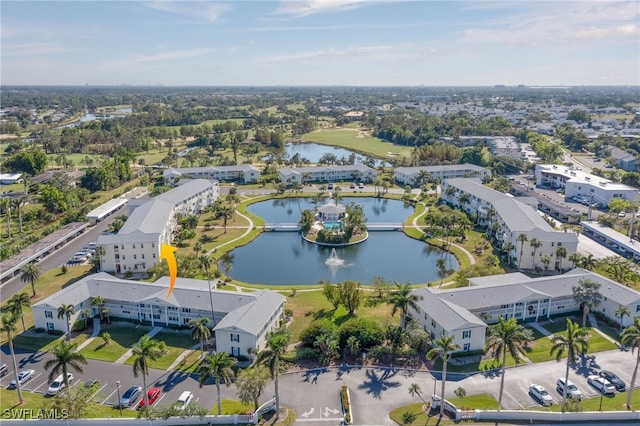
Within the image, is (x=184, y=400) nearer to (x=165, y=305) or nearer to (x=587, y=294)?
(x=165, y=305)

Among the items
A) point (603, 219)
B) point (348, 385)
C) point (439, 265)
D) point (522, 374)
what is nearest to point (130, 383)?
point (348, 385)

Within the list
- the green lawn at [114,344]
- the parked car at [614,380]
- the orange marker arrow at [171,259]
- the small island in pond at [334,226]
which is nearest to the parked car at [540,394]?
the parked car at [614,380]

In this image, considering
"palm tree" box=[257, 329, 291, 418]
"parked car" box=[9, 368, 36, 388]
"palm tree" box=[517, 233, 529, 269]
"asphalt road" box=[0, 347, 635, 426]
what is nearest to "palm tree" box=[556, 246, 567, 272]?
"palm tree" box=[517, 233, 529, 269]

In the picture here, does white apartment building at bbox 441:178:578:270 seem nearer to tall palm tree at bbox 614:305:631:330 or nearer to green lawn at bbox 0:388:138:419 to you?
tall palm tree at bbox 614:305:631:330

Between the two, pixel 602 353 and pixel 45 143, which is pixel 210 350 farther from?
pixel 45 143

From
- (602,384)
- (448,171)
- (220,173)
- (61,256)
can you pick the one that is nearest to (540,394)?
(602,384)

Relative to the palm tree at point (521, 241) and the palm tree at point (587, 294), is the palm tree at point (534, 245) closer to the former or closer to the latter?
the palm tree at point (521, 241)

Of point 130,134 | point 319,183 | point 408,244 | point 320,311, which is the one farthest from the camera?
point 130,134
